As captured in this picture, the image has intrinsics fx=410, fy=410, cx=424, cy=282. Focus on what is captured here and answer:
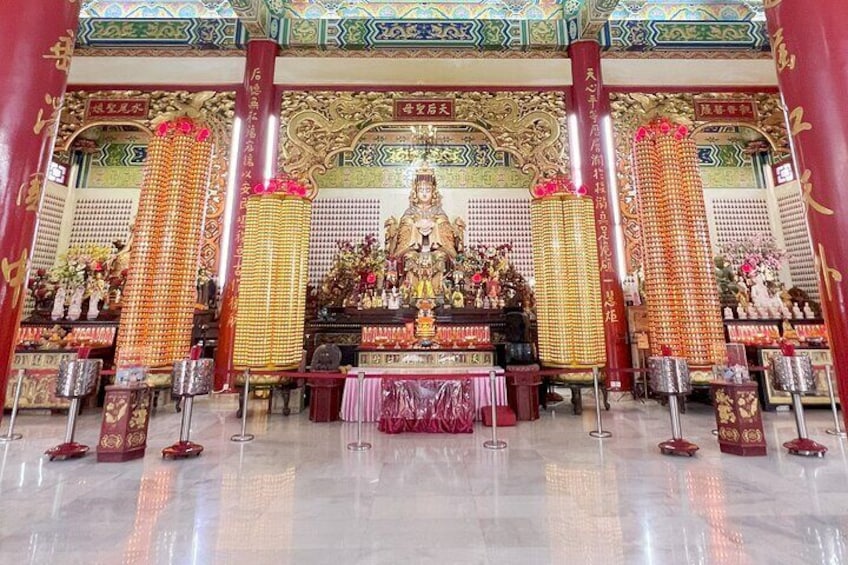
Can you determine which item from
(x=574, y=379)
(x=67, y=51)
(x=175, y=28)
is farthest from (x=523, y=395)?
(x=175, y=28)

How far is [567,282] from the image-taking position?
5.23m

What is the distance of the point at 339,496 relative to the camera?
7.54ft

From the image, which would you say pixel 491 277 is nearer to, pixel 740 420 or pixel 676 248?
pixel 676 248

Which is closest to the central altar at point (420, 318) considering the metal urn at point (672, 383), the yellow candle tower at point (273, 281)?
the yellow candle tower at point (273, 281)

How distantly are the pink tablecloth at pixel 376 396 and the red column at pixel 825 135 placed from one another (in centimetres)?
315

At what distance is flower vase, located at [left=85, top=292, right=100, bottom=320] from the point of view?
218 inches

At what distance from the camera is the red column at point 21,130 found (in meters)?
1.19

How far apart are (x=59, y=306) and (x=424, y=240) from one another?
5.22 meters

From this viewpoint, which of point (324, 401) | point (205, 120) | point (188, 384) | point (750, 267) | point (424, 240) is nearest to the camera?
point (188, 384)

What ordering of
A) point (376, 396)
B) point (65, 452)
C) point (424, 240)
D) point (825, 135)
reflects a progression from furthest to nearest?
1. point (424, 240)
2. point (376, 396)
3. point (65, 452)
4. point (825, 135)

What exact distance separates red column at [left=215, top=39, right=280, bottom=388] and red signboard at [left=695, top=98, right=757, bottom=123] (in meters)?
6.52

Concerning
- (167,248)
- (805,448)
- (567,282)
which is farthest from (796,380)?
(167,248)

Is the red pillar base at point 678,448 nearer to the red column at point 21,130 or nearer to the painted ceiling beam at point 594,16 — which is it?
the red column at point 21,130

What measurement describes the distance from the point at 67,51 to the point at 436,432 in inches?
137
